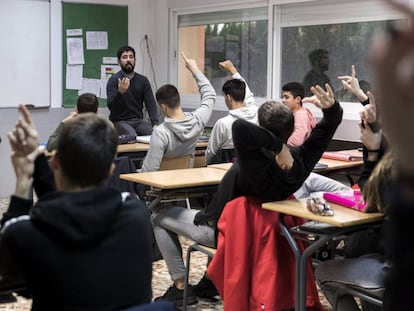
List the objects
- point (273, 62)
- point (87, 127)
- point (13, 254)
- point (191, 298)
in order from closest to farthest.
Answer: point (13, 254) < point (87, 127) < point (191, 298) < point (273, 62)

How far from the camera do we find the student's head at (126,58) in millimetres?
6688

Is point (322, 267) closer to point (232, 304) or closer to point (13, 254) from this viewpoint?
point (232, 304)

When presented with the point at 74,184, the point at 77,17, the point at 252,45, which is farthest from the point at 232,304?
the point at 77,17

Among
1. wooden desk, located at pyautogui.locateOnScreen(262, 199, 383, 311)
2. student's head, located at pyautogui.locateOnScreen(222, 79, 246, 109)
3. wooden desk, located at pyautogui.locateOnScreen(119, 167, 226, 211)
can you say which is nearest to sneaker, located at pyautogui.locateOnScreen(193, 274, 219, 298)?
wooden desk, located at pyautogui.locateOnScreen(119, 167, 226, 211)

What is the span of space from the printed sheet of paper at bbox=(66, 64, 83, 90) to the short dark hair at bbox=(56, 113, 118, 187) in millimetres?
5565

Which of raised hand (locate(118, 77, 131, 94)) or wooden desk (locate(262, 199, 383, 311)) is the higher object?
raised hand (locate(118, 77, 131, 94))

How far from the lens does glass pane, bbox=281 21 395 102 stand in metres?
5.52

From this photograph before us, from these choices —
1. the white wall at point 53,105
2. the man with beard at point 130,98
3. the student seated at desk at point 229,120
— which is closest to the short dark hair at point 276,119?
the student seated at desk at point 229,120

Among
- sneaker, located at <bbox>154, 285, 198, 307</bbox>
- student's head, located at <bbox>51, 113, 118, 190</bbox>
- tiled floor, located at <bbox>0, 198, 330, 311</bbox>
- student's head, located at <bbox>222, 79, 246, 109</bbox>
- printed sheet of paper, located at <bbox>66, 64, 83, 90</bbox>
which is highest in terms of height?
printed sheet of paper, located at <bbox>66, 64, 83, 90</bbox>

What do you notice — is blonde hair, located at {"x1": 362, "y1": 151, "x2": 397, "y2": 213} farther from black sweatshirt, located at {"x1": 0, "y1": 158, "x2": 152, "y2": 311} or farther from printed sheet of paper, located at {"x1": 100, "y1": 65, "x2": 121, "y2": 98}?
printed sheet of paper, located at {"x1": 100, "y1": 65, "x2": 121, "y2": 98}

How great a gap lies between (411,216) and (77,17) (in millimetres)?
6755

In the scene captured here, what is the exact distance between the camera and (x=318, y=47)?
5922mm

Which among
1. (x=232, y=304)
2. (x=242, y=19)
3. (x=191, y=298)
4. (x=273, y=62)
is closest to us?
(x=232, y=304)

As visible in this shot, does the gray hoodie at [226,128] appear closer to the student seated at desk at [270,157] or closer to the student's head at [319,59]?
the student's head at [319,59]
